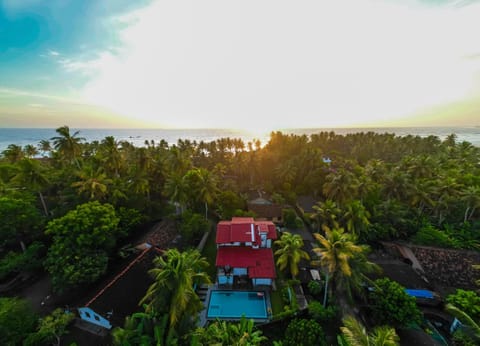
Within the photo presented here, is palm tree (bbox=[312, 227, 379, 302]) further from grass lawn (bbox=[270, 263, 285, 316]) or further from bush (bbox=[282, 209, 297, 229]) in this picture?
bush (bbox=[282, 209, 297, 229])

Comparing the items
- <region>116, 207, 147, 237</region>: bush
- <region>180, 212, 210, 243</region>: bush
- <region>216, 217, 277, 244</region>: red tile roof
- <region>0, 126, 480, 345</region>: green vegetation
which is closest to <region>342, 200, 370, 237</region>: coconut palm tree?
<region>0, 126, 480, 345</region>: green vegetation

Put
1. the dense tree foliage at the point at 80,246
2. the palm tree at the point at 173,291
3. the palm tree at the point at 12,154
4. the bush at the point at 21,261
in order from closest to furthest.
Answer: the palm tree at the point at 173,291 < the dense tree foliage at the point at 80,246 < the bush at the point at 21,261 < the palm tree at the point at 12,154

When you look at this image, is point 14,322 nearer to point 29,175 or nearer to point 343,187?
point 29,175

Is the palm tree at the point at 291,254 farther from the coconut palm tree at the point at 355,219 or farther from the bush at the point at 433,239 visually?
the bush at the point at 433,239

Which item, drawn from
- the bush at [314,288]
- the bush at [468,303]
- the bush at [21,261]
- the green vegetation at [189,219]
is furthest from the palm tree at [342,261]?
the bush at [21,261]

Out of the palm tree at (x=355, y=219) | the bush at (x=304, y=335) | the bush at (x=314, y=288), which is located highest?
the palm tree at (x=355, y=219)

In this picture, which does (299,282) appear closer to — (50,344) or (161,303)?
(161,303)
